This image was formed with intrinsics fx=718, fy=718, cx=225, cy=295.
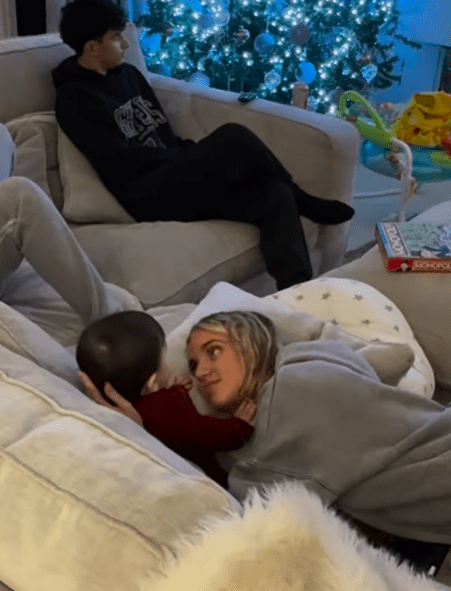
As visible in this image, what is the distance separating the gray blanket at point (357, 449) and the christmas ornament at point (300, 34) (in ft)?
9.88

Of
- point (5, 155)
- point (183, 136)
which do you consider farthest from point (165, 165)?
point (5, 155)

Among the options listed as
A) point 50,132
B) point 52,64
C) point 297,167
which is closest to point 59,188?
point 50,132

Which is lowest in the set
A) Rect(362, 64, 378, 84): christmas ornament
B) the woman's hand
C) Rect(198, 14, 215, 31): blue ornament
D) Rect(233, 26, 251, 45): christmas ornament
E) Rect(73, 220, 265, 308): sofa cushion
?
Rect(73, 220, 265, 308): sofa cushion

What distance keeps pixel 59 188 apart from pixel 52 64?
0.41 meters

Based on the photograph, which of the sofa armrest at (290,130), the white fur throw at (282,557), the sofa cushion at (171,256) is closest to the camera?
the white fur throw at (282,557)

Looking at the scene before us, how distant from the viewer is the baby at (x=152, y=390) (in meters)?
1.15

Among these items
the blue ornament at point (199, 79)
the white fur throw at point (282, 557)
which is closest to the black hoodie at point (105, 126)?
the blue ornament at point (199, 79)

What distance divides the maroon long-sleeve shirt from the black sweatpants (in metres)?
1.13

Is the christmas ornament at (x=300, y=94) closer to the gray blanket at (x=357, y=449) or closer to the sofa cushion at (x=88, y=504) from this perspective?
the gray blanket at (x=357, y=449)

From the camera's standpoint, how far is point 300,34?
377cm

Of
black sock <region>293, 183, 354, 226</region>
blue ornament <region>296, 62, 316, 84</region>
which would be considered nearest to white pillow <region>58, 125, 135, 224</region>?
black sock <region>293, 183, 354, 226</region>

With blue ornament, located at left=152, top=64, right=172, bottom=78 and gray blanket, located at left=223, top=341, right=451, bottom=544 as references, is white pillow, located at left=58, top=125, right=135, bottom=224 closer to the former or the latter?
gray blanket, located at left=223, top=341, right=451, bottom=544

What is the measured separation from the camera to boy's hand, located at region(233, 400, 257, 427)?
1.24 m

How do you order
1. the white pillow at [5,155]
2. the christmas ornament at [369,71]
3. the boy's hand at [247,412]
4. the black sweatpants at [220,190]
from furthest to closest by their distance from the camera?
the christmas ornament at [369,71]
the black sweatpants at [220,190]
the white pillow at [5,155]
the boy's hand at [247,412]
